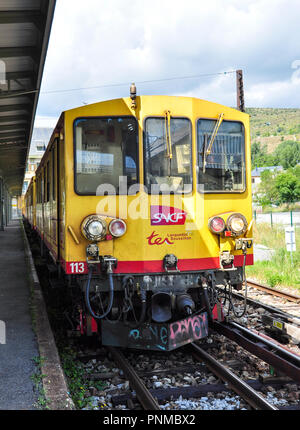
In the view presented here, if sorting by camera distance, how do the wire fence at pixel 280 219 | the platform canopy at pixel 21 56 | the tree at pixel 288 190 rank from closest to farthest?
the platform canopy at pixel 21 56 < the wire fence at pixel 280 219 < the tree at pixel 288 190

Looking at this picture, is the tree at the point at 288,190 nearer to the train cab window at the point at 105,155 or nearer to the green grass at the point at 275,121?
the train cab window at the point at 105,155

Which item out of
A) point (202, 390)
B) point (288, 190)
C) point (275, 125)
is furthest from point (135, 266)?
point (275, 125)

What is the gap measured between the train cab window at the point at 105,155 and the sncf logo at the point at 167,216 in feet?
1.47

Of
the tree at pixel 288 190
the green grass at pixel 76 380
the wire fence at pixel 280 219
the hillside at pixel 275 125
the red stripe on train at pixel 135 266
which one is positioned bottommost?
the green grass at pixel 76 380

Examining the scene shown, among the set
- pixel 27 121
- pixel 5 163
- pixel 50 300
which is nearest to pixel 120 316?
pixel 50 300

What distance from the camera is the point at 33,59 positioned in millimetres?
8078

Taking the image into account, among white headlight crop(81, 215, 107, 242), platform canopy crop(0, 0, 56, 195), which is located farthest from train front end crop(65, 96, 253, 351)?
platform canopy crop(0, 0, 56, 195)

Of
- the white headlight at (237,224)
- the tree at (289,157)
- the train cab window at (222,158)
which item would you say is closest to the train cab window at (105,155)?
the train cab window at (222,158)

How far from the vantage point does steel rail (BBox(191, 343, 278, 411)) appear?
3.88 metres

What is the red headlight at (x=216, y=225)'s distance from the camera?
5117 mm

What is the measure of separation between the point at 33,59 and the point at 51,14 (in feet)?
7.50

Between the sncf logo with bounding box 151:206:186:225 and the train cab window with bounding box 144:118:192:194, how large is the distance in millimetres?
212

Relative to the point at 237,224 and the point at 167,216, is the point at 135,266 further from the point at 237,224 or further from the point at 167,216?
the point at 237,224
